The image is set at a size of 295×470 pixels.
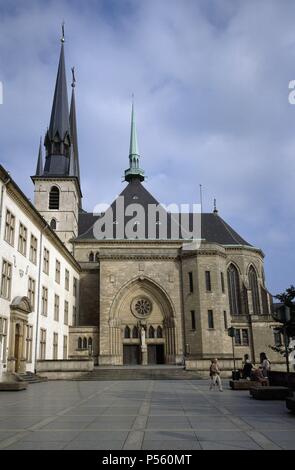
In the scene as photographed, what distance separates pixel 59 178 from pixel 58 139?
551 cm

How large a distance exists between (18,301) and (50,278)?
9247 millimetres

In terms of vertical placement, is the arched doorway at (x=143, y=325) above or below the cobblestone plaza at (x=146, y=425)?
above

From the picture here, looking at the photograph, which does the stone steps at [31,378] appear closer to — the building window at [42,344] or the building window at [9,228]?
the building window at [42,344]

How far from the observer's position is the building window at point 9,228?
79.5 feet

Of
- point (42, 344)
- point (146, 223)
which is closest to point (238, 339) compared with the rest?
point (146, 223)

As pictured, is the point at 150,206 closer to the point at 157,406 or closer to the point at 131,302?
the point at 131,302

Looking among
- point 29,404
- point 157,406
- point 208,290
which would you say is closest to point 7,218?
point 29,404

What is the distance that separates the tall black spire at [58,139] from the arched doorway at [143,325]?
1902cm

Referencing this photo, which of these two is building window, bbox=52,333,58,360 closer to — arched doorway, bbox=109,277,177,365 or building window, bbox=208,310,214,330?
arched doorway, bbox=109,277,177,365

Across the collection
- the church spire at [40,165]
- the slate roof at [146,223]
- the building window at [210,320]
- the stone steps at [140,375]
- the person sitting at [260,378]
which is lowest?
the stone steps at [140,375]

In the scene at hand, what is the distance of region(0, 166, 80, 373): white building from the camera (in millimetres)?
23844

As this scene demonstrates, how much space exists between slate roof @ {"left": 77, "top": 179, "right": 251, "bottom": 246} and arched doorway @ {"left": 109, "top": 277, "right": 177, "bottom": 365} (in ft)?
26.7

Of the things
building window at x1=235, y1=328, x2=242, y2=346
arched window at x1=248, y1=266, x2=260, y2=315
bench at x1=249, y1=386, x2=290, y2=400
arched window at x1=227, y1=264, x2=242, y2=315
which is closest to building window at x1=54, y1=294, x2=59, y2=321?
building window at x1=235, y1=328, x2=242, y2=346

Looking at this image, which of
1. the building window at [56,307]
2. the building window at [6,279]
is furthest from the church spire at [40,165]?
the building window at [6,279]
